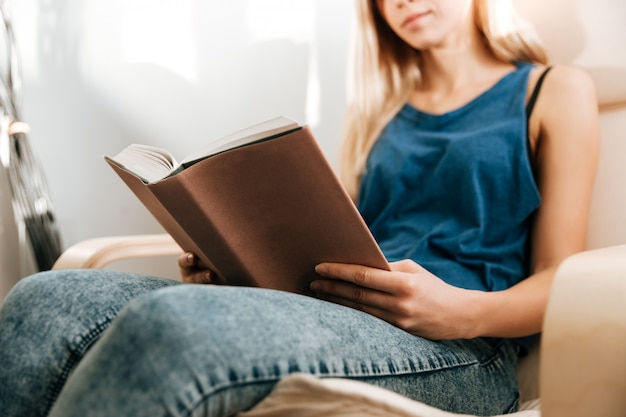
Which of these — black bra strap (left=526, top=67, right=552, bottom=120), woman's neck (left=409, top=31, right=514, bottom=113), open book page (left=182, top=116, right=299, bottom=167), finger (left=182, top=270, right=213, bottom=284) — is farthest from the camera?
woman's neck (left=409, top=31, right=514, bottom=113)

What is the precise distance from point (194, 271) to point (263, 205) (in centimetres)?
28

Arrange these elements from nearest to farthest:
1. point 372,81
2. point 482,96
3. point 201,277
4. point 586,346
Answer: point 586,346
point 201,277
point 482,96
point 372,81

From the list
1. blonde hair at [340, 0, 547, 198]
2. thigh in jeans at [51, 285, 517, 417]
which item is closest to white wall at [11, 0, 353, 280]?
blonde hair at [340, 0, 547, 198]

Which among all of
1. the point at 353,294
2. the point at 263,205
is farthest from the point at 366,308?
the point at 263,205

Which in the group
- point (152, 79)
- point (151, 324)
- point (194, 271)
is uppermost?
point (152, 79)

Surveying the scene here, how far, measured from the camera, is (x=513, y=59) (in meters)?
1.05

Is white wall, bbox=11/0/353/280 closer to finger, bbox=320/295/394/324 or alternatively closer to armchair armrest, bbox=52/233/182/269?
armchair armrest, bbox=52/233/182/269

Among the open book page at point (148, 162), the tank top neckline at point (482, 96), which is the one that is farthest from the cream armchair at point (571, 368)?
the tank top neckline at point (482, 96)

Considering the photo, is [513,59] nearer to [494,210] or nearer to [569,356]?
[494,210]

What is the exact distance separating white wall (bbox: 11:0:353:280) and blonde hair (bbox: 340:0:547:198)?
0.26 metres

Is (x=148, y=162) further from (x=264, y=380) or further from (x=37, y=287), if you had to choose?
(x=264, y=380)

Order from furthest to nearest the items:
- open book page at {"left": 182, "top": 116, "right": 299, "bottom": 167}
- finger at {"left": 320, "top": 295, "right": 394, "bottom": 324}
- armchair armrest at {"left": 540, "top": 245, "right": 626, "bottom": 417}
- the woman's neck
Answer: the woman's neck < finger at {"left": 320, "top": 295, "right": 394, "bottom": 324} < open book page at {"left": 182, "top": 116, "right": 299, "bottom": 167} < armchair armrest at {"left": 540, "top": 245, "right": 626, "bottom": 417}

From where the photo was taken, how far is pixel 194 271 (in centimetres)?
89

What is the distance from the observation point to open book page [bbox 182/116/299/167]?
0.58 m
